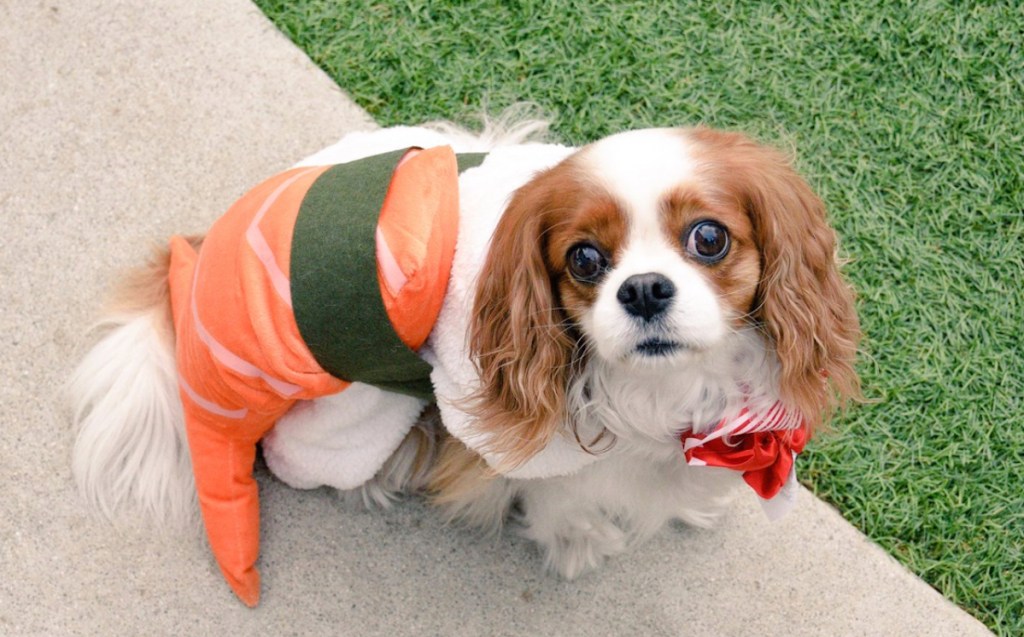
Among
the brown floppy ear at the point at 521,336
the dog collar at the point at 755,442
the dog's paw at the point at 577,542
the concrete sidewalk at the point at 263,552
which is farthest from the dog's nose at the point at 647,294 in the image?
the concrete sidewalk at the point at 263,552

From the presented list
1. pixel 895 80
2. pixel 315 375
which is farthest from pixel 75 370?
pixel 895 80

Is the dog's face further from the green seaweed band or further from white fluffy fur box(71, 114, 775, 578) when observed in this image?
the green seaweed band

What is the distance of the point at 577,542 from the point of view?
2057 mm

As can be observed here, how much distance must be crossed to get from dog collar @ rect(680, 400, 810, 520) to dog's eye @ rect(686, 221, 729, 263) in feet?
1.03

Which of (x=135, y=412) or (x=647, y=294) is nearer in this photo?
(x=647, y=294)

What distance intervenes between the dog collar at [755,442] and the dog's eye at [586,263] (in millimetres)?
350

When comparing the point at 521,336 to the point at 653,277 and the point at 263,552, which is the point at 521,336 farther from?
the point at 263,552

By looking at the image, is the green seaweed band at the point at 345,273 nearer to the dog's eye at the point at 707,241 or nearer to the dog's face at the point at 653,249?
the dog's face at the point at 653,249

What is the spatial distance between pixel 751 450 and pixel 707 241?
422 millimetres

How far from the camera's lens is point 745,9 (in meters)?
2.52

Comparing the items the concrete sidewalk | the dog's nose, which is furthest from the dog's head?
the concrete sidewalk

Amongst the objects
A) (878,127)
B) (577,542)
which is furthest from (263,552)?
(878,127)

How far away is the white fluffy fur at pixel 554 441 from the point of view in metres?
1.43

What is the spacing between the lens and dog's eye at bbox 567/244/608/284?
1.43 meters
